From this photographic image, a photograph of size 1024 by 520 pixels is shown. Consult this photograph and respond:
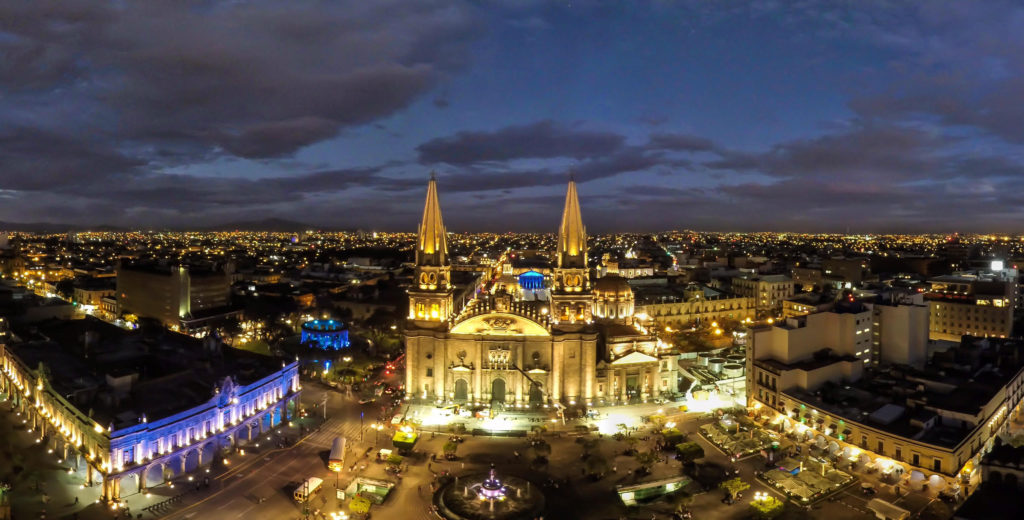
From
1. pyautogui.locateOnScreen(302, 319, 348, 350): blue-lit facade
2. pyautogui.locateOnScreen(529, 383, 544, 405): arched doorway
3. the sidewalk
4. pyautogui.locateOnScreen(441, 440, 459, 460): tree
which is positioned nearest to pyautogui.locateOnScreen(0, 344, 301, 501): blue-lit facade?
the sidewalk

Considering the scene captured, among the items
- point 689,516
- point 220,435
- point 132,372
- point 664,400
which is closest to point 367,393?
point 220,435

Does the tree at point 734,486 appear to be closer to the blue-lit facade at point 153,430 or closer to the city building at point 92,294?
the blue-lit facade at point 153,430

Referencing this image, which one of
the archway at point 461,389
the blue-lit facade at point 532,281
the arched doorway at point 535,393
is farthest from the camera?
the blue-lit facade at point 532,281

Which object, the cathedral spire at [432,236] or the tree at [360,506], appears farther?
the cathedral spire at [432,236]

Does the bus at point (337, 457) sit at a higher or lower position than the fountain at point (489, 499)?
higher

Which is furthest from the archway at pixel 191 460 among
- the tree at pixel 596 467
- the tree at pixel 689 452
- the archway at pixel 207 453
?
the tree at pixel 689 452

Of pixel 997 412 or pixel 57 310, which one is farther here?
pixel 57 310

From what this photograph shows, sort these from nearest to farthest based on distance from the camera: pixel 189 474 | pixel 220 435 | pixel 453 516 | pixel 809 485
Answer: pixel 453 516, pixel 809 485, pixel 189 474, pixel 220 435

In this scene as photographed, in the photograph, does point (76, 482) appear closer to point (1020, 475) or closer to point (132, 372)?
point (132, 372)
